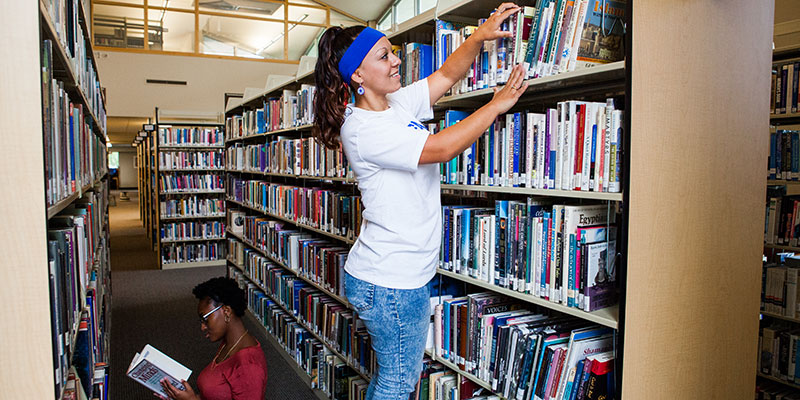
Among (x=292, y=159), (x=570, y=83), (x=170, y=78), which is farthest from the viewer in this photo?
(x=170, y=78)

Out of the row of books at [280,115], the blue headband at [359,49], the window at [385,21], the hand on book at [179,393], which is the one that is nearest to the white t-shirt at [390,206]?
the blue headband at [359,49]

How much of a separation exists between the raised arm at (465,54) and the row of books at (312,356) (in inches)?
69.9

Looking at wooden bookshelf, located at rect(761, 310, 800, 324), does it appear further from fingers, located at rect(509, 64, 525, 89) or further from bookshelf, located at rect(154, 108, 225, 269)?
bookshelf, located at rect(154, 108, 225, 269)

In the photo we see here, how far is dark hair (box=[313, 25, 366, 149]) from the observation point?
6.23ft

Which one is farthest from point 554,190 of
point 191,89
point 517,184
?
point 191,89

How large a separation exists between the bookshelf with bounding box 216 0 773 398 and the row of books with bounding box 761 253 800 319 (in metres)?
1.21

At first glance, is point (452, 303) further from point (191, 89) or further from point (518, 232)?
point (191, 89)

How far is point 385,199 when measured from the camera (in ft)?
5.98

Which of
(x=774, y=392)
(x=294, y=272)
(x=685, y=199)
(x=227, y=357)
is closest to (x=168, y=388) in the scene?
(x=227, y=357)

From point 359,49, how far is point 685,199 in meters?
1.15

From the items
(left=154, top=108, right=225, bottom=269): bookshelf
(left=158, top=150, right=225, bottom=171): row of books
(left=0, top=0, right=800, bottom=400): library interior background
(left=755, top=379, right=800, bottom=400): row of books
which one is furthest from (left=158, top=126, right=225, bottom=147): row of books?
(left=755, top=379, right=800, bottom=400): row of books

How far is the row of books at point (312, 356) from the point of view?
127 inches

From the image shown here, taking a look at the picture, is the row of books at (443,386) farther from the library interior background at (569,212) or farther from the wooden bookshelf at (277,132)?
the wooden bookshelf at (277,132)

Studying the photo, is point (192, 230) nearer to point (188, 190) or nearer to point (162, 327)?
point (188, 190)
